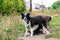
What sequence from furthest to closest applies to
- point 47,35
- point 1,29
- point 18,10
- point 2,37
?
point 18,10, point 1,29, point 47,35, point 2,37

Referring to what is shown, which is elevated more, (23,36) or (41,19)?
(41,19)

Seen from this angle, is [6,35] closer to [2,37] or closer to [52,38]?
[2,37]

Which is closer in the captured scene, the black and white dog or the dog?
the black and white dog

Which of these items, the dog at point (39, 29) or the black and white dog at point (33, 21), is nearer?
the black and white dog at point (33, 21)

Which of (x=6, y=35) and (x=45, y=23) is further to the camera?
(x=45, y=23)

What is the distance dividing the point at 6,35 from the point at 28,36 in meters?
1.13

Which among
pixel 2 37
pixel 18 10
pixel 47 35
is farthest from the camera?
pixel 18 10

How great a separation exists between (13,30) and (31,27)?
113 cm

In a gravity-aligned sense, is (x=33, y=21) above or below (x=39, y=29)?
above

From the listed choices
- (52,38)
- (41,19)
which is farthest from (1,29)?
(52,38)

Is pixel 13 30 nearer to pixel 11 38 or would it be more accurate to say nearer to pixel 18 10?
pixel 11 38

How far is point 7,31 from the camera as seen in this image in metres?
10.7

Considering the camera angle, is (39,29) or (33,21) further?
(39,29)

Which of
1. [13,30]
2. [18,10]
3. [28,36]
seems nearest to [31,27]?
[28,36]
